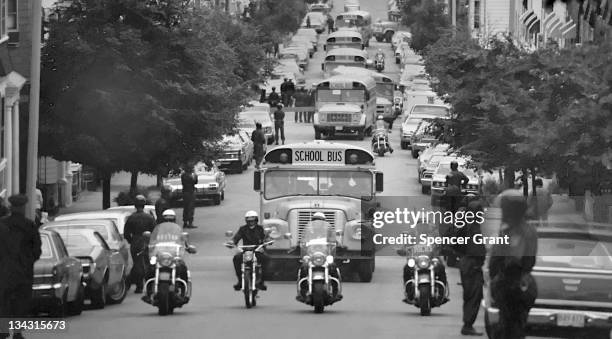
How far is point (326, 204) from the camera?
3244 cm

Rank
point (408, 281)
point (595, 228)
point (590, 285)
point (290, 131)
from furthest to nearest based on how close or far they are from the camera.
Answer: point (290, 131) < point (408, 281) < point (595, 228) < point (590, 285)

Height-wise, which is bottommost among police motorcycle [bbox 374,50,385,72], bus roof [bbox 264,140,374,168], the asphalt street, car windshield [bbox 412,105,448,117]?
the asphalt street

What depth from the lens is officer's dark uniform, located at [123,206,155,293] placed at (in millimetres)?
30922

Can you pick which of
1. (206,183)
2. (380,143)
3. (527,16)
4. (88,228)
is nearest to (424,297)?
(88,228)

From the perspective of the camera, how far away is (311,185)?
3319cm

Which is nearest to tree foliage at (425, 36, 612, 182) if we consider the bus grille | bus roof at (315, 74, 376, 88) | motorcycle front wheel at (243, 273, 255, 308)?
the bus grille

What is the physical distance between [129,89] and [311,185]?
37.9ft

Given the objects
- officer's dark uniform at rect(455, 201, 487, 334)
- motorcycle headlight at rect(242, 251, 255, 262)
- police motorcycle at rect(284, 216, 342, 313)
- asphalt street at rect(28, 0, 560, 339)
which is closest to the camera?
officer's dark uniform at rect(455, 201, 487, 334)

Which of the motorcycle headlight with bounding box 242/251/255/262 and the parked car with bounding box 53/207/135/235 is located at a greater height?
the parked car with bounding box 53/207/135/235

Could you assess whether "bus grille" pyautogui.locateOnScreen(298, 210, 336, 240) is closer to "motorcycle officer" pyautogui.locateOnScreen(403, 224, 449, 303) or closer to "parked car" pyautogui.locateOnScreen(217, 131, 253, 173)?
"motorcycle officer" pyautogui.locateOnScreen(403, 224, 449, 303)

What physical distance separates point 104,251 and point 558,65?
10.9 m

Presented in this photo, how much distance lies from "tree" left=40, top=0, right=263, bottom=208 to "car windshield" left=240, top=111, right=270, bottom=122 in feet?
81.1

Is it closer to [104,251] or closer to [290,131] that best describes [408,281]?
[104,251]

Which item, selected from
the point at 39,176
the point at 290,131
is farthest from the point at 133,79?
the point at 290,131
